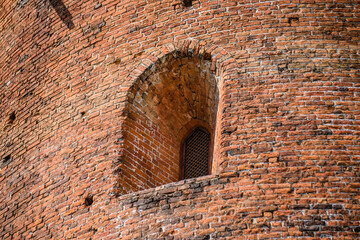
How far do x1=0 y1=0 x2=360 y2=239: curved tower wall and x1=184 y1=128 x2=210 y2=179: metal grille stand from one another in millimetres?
875

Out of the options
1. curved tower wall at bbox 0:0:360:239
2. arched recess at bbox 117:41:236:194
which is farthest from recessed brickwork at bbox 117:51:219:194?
curved tower wall at bbox 0:0:360:239

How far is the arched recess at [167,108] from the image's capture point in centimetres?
888

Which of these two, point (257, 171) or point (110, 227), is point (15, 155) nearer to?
point (110, 227)

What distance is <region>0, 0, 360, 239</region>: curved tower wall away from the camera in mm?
7555

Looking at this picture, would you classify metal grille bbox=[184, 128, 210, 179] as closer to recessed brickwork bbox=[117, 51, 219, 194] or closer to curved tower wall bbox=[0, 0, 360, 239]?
recessed brickwork bbox=[117, 51, 219, 194]

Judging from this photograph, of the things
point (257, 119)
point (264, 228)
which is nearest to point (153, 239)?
point (264, 228)

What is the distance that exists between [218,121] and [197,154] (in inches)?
38.3

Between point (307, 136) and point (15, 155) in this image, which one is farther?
point (15, 155)

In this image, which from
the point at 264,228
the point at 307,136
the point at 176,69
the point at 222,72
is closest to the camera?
the point at 264,228

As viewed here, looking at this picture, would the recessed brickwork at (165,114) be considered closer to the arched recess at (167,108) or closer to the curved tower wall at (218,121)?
the arched recess at (167,108)

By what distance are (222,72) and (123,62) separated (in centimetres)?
144

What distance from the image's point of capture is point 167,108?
9555 millimetres

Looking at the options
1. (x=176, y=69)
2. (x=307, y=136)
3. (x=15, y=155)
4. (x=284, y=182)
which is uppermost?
(x=176, y=69)

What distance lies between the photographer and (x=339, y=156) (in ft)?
25.3
